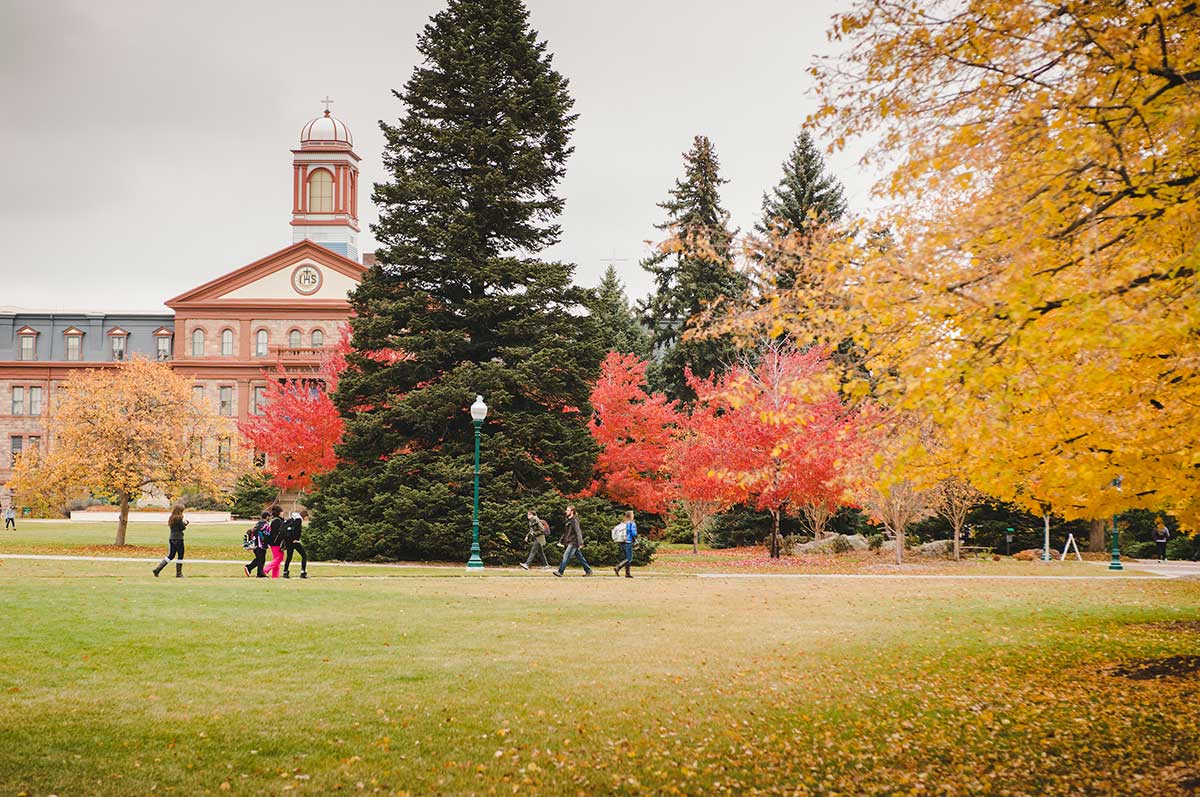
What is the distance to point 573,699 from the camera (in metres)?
8.68

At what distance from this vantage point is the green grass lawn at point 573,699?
6586 millimetres

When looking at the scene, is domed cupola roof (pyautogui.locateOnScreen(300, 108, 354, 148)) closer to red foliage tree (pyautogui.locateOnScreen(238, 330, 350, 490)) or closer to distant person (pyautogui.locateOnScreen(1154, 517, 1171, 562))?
red foliage tree (pyautogui.locateOnScreen(238, 330, 350, 490))

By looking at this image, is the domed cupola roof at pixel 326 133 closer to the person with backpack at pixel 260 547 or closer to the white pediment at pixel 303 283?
the white pediment at pixel 303 283

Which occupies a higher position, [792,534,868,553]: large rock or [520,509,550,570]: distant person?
[520,509,550,570]: distant person

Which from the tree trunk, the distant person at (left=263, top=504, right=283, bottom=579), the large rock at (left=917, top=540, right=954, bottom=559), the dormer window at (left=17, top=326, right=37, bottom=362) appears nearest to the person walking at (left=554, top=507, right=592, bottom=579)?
the distant person at (left=263, top=504, right=283, bottom=579)

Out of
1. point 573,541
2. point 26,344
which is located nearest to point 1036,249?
point 573,541

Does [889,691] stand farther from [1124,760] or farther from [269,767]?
[269,767]

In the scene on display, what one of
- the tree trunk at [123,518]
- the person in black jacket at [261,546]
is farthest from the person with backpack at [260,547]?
the tree trunk at [123,518]

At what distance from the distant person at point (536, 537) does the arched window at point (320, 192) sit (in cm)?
5434

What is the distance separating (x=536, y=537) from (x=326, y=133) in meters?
57.5

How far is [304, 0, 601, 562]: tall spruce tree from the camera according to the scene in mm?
26141

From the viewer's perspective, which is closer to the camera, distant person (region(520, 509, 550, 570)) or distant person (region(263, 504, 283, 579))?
distant person (region(263, 504, 283, 579))

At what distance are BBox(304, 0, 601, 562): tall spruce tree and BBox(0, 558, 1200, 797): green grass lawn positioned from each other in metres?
10.6

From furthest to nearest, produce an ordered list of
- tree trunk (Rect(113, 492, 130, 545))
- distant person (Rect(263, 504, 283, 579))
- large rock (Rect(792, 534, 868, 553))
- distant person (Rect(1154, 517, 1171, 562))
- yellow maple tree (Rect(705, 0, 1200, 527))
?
large rock (Rect(792, 534, 868, 553))
distant person (Rect(1154, 517, 1171, 562))
tree trunk (Rect(113, 492, 130, 545))
distant person (Rect(263, 504, 283, 579))
yellow maple tree (Rect(705, 0, 1200, 527))
